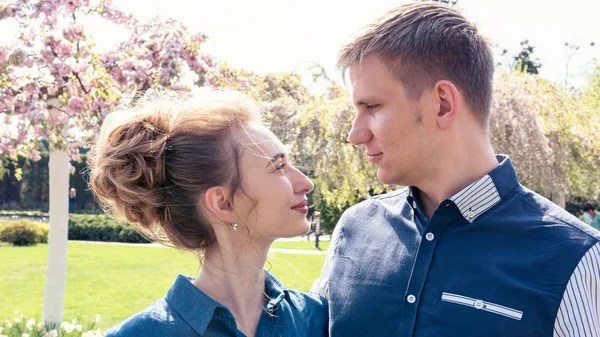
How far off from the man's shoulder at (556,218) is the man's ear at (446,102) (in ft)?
0.96

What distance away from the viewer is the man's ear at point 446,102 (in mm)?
2131

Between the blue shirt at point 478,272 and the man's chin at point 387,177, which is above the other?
the man's chin at point 387,177

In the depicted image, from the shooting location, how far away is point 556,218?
6.44 feet

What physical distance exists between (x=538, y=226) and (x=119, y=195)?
3.98 ft

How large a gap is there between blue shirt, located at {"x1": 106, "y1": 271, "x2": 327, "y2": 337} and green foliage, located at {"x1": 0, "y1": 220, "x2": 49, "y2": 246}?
18183mm

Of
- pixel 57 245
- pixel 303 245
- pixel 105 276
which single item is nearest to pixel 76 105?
pixel 57 245

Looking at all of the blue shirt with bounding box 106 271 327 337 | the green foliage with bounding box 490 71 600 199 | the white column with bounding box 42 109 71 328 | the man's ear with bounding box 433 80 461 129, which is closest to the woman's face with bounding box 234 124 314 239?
the blue shirt with bounding box 106 271 327 337

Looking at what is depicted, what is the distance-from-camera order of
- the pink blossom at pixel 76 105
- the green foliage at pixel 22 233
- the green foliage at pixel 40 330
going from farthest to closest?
the green foliage at pixel 22 233
the green foliage at pixel 40 330
the pink blossom at pixel 76 105

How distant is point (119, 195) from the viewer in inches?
84.9

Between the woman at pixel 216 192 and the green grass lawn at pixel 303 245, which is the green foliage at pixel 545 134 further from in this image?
the woman at pixel 216 192

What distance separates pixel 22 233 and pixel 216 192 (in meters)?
18.3

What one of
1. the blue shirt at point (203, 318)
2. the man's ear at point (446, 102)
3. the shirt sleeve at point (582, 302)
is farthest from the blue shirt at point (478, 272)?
the man's ear at point (446, 102)

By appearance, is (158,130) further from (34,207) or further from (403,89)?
(34,207)

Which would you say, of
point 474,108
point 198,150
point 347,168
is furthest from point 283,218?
point 347,168
